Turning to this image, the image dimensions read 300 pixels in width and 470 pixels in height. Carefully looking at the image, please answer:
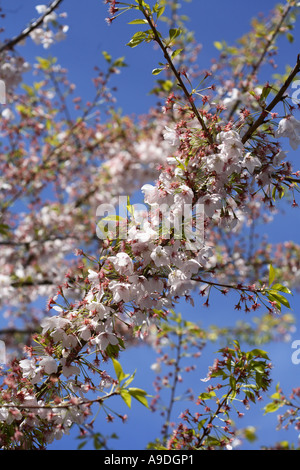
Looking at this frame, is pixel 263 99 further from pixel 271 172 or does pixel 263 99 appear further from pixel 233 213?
pixel 233 213

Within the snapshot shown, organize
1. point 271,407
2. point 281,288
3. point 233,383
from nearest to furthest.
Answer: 1. point 281,288
2. point 233,383
3. point 271,407

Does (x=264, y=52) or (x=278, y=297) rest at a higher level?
(x=264, y=52)

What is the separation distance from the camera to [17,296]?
387 inches

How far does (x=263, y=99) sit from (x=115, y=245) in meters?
1.08

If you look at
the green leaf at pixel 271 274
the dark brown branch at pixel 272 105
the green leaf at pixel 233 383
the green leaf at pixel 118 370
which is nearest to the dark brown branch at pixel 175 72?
the dark brown branch at pixel 272 105

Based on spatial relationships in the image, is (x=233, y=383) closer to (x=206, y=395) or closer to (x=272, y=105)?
(x=206, y=395)

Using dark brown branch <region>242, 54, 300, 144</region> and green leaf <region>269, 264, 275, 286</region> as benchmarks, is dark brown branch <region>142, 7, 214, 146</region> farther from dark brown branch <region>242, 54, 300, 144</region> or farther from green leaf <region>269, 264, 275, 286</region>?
green leaf <region>269, 264, 275, 286</region>

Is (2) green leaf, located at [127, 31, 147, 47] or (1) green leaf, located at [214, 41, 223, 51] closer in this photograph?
(2) green leaf, located at [127, 31, 147, 47]

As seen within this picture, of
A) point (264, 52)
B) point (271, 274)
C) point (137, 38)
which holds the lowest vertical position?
point (271, 274)

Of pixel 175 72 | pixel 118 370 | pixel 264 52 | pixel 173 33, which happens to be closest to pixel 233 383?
pixel 118 370

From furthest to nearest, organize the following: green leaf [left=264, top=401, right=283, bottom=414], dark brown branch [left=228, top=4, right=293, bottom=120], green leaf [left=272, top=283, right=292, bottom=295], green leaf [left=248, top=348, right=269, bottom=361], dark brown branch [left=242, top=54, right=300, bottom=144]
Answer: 1. dark brown branch [left=228, top=4, right=293, bottom=120]
2. green leaf [left=264, top=401, right=283, bottom=414]
3. green leaf [left=248, top=348, right=269, bottom=361]
4. green leaf [left=272, top=283, right=292, bottom=295]
5. dark brown branch [left=242, top=54, right=300, bottom=144]

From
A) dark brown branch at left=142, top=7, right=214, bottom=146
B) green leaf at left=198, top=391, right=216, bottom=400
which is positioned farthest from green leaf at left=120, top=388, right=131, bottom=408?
dark brown branch at left=142, top=7, right=214, bottom=146

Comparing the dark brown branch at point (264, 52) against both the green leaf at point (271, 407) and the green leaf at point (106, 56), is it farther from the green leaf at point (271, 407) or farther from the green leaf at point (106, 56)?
the green leaf at point (271, 407)
